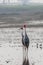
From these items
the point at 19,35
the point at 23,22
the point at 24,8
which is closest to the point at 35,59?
the point at 19,35

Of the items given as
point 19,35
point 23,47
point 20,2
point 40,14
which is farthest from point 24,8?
point 23,47

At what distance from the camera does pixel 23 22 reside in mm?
1536

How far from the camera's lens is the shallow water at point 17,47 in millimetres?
1514

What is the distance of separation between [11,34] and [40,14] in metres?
0.39

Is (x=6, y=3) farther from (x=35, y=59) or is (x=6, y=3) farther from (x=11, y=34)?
(x=35, y=59)

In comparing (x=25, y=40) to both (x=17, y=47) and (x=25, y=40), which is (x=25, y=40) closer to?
(x=25, y=40)

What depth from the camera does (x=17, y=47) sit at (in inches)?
59.6

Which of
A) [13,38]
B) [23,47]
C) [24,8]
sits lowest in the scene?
[23,47]

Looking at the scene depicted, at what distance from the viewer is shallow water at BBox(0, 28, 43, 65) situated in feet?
4.97

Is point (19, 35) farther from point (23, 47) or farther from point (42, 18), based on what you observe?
point (42, 18)

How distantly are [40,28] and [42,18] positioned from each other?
12 centimetres

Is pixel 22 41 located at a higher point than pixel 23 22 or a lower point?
lower

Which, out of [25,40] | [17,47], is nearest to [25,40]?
[25,40]

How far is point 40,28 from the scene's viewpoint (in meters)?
1.53
